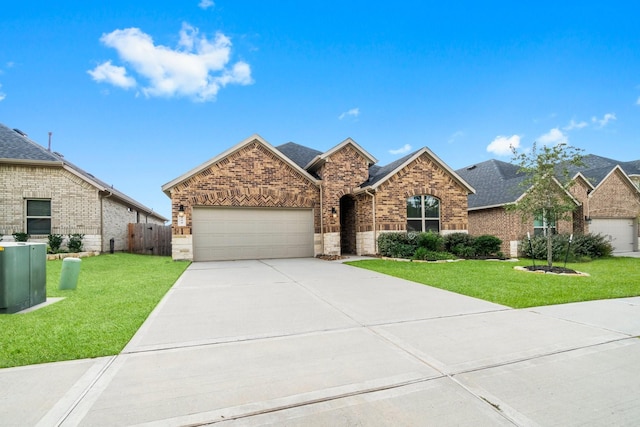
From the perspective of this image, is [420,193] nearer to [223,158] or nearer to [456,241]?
[456,241]

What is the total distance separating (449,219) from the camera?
53.0 ft

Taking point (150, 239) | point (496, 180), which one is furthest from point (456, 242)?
point (150, 239)

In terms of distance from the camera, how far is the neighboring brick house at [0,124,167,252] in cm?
1423

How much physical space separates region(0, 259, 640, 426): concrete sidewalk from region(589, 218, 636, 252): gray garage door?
1854 centimetres

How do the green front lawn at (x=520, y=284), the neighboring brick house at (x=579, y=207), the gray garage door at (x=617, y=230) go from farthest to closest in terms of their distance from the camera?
the gray garage door at (x=617, y=230), the neighboring brick house at (x=579, y=207), the green front lawn at (x=520, y=284)

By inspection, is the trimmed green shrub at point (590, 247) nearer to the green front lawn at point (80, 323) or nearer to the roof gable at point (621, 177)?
the roof gable at point (621, 177)

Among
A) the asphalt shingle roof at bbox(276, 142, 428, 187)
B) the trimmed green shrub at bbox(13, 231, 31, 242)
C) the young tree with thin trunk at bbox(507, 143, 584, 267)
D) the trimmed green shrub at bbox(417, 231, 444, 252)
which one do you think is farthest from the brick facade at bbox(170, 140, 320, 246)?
the young tree with thin trunk at bbox(507, 143, 584, 267)

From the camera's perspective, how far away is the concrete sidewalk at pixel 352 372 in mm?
2359

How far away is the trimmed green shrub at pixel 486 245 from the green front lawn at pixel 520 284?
405cm

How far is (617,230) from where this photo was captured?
66.6 ft

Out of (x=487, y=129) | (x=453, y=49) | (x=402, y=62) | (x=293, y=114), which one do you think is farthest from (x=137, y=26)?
(x=487, y=129)

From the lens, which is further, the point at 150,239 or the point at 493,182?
the point at 493,182

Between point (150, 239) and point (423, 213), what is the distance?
15.3 metres

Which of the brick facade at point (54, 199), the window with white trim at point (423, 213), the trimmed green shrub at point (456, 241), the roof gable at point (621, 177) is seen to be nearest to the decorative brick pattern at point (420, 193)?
the window with white trim at point (423, 213)
